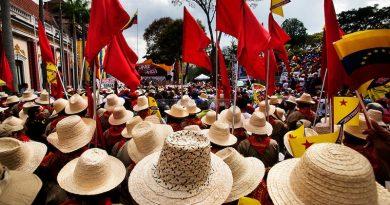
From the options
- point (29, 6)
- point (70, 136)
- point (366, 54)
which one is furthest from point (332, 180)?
point (29, 6)

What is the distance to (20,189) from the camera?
6.97ft

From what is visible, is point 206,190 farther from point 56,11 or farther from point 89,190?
point 56,11

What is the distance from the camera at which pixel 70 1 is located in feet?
109

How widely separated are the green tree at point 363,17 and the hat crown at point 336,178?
5101 centimetres

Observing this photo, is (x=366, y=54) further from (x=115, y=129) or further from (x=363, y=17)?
(x=363, y=17)

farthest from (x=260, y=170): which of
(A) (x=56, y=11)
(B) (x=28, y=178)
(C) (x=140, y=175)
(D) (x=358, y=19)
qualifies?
(D) (x=358, y=19)

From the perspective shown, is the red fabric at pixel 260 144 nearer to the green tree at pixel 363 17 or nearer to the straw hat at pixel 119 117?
the straw hat at pixel 119 117

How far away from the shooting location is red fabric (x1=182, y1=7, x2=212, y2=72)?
6.16m

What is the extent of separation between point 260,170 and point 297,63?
22094mm

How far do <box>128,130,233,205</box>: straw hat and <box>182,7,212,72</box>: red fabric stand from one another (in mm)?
4233

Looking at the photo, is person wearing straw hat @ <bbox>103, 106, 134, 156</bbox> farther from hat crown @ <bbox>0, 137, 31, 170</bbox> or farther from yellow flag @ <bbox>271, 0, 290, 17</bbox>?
yellow flag @ <bbox>271, 0, 290, 17</bbox>

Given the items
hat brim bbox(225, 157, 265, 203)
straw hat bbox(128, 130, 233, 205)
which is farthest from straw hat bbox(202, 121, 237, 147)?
straw hat bbox(128, 130, 233, 205)

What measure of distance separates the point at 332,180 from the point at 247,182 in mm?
1019

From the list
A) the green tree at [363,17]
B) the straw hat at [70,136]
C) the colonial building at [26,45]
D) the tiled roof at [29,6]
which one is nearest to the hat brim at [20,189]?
the straw hat at [70,136]
